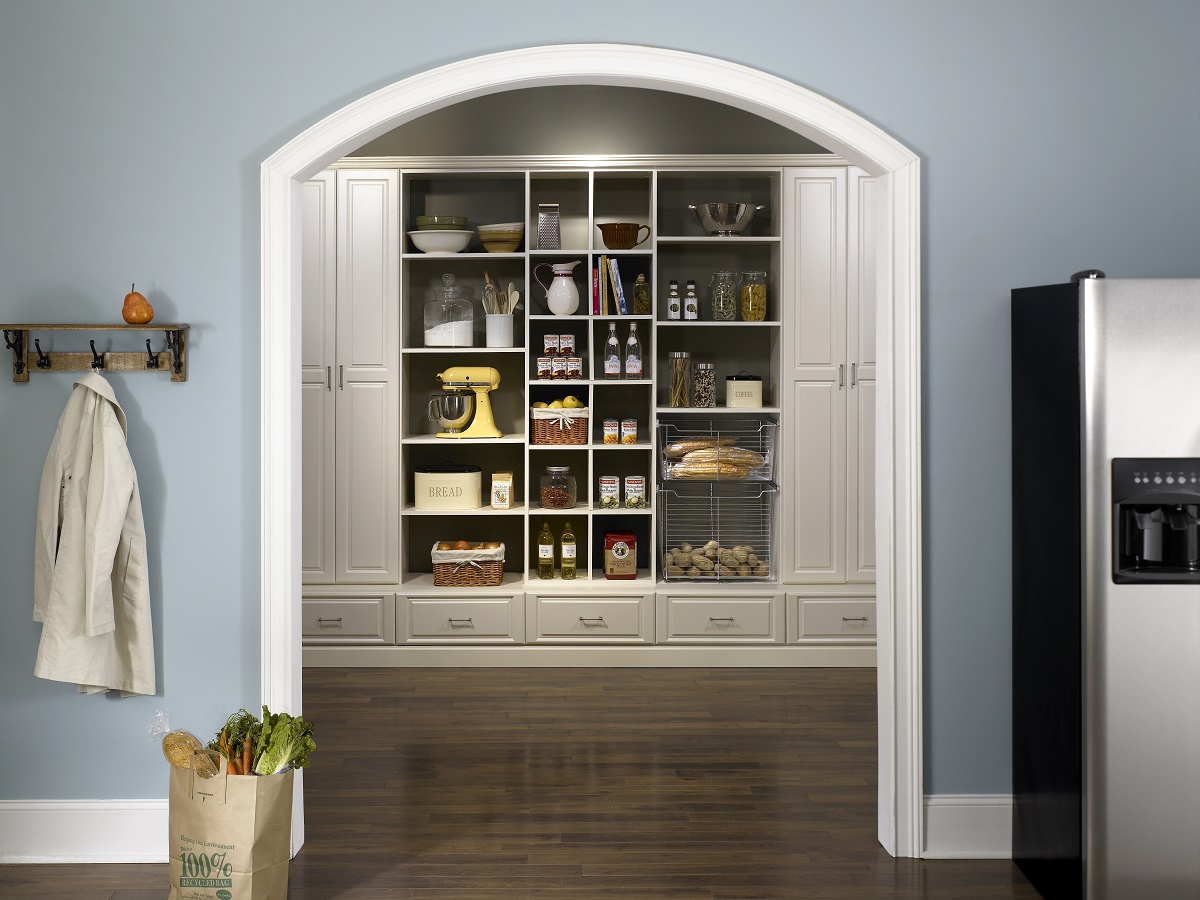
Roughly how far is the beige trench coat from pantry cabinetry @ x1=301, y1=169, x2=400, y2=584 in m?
1.98

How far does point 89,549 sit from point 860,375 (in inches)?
133

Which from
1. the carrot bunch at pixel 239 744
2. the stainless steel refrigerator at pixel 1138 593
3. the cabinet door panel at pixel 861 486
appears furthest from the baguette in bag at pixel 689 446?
the carrot bunch at pixel 239 744

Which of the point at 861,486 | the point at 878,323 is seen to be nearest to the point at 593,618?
the point at 861,486

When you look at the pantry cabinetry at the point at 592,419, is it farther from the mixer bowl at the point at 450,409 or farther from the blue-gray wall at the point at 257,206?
the blue-gray wall at the point at 257,206

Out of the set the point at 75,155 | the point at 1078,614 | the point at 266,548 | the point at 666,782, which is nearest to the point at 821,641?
the point at 666,782

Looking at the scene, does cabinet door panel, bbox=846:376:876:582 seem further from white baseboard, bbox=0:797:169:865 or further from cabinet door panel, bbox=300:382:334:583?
white baseboard, bbox=0:797:169:865

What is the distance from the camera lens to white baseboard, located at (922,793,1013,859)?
2838 millimetres

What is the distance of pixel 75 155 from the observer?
275cm

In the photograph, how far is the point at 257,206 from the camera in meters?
2.76

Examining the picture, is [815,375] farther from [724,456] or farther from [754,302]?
[724,456]

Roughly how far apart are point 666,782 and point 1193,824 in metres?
1.58

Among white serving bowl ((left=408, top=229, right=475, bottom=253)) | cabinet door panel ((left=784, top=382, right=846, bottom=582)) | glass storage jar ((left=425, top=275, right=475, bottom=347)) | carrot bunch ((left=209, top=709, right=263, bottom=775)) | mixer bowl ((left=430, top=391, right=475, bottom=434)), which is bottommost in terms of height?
carrot bunch ((left=209, top=709, right=263, bottom=775))

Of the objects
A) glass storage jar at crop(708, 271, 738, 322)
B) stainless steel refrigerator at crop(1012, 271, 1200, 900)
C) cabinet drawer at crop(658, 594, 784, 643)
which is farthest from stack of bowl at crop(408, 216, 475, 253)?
stainless steel refrigerator at crop(1012, 271, 1200, 900)

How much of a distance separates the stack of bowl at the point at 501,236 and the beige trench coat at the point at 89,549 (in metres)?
2.35
